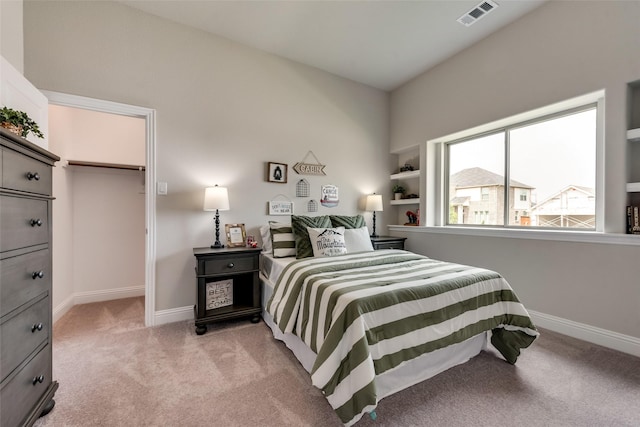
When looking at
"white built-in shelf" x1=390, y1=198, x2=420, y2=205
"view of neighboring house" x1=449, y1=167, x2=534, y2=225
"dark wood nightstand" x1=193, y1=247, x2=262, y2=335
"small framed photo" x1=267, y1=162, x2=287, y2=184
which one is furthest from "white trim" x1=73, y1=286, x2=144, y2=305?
"view of neighboring house" x1=449, y1=167, x2=534, y2=225

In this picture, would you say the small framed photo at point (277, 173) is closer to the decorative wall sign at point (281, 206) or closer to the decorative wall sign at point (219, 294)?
the decorative wall sign at point (281, 206)

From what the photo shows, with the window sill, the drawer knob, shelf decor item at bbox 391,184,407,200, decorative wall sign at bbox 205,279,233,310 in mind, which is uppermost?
shelf decor item at bbox 391,184,407,200

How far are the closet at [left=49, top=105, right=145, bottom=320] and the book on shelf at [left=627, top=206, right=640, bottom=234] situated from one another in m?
4.78

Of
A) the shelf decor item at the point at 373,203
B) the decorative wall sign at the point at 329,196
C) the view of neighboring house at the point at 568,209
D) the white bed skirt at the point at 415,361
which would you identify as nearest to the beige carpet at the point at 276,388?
the white bed skirt at the point at 415,361

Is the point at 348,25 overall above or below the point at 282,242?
above

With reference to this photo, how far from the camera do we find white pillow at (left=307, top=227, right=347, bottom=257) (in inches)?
102

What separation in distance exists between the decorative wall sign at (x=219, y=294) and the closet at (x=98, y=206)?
1478 mm

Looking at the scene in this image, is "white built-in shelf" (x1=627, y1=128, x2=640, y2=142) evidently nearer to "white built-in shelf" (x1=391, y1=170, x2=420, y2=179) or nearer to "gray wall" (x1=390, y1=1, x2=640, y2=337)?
"gray wall" (x1=390, y1=1, x2=640, y2=337)

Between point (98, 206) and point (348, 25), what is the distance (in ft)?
11.5

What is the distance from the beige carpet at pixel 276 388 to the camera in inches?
55.0

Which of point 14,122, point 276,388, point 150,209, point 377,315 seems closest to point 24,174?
point 14,122

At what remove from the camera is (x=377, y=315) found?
1.41 meters

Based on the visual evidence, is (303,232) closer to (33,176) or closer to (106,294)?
(33,176)

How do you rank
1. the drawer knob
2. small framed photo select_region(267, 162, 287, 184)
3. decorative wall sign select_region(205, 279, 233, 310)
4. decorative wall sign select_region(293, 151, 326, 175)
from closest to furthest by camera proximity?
1. the drawer knob
2. decorative wall sign select_region(205, 279, 233, 310)
3. small framed photo select_region(267, 162, 287, 184)
4. decorative wall sign select_region(293, 151, 326, 175)
